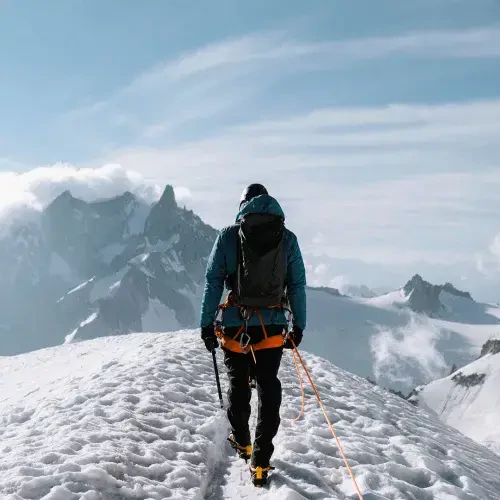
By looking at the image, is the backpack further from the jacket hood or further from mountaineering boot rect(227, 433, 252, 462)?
mountaineering boot rect(227, 433, 252, 462)

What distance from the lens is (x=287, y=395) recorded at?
14320 millimetres

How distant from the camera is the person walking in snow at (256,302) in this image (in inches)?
317

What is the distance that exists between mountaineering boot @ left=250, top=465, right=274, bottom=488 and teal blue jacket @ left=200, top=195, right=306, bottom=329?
7.88ft

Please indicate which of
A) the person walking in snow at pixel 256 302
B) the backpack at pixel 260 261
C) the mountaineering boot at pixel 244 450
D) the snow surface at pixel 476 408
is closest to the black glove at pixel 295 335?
the person walking in snow at pixel 256 302

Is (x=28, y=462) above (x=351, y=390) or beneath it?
above

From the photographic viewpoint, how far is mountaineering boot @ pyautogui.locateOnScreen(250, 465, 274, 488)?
8.34 m

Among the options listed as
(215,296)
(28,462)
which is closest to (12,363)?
(28,462)

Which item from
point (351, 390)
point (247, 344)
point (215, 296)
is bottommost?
point (351, 390)

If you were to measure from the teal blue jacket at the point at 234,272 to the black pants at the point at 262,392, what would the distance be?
574 mm

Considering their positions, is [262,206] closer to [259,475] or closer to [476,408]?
[259,475]

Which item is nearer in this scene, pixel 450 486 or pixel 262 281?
Result: pixel 262 281

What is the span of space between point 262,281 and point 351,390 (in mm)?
Result: 9041

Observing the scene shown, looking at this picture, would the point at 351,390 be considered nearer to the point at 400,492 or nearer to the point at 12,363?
the point at 400,492

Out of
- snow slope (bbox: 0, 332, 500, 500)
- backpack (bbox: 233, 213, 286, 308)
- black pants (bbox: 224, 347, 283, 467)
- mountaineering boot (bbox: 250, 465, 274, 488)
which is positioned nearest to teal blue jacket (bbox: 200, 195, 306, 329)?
backpack (bbox: 233, 213, 286, 308)
